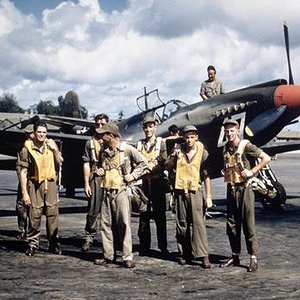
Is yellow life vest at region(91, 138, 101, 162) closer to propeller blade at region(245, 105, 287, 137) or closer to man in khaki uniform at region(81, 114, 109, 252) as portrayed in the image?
man in khaki uniform at region(81, 114, 109, 252)

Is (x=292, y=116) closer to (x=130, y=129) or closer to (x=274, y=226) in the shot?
(x=274, y=226)

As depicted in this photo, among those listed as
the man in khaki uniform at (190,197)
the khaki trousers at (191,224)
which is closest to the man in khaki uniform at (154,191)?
the man in khaki uniform at (190,197)

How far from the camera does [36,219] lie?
25.2 ft

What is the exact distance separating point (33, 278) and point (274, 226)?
569 cm

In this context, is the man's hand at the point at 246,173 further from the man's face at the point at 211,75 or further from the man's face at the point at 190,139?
the man's face at the point at 211,75

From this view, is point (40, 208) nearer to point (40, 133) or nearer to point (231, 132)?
point (40, 133)

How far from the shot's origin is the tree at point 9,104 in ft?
235

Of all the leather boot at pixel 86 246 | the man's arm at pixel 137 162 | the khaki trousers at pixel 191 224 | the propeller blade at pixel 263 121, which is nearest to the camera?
the khaki trousers at pixel 191 224

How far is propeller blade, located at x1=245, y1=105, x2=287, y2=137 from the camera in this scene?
11.8 metres

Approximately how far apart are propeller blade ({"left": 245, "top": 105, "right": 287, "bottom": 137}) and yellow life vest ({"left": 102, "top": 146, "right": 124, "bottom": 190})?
5431 millimetres

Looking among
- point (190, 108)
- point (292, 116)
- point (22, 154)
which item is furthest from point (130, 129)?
point (22, 154)

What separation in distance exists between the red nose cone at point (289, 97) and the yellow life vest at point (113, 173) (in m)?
5.64

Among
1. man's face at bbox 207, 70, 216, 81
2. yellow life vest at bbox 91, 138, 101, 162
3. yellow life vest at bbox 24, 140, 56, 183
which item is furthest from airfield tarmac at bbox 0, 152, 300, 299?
man's face at bbox 207, 70, 216, 81

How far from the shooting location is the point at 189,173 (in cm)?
698
